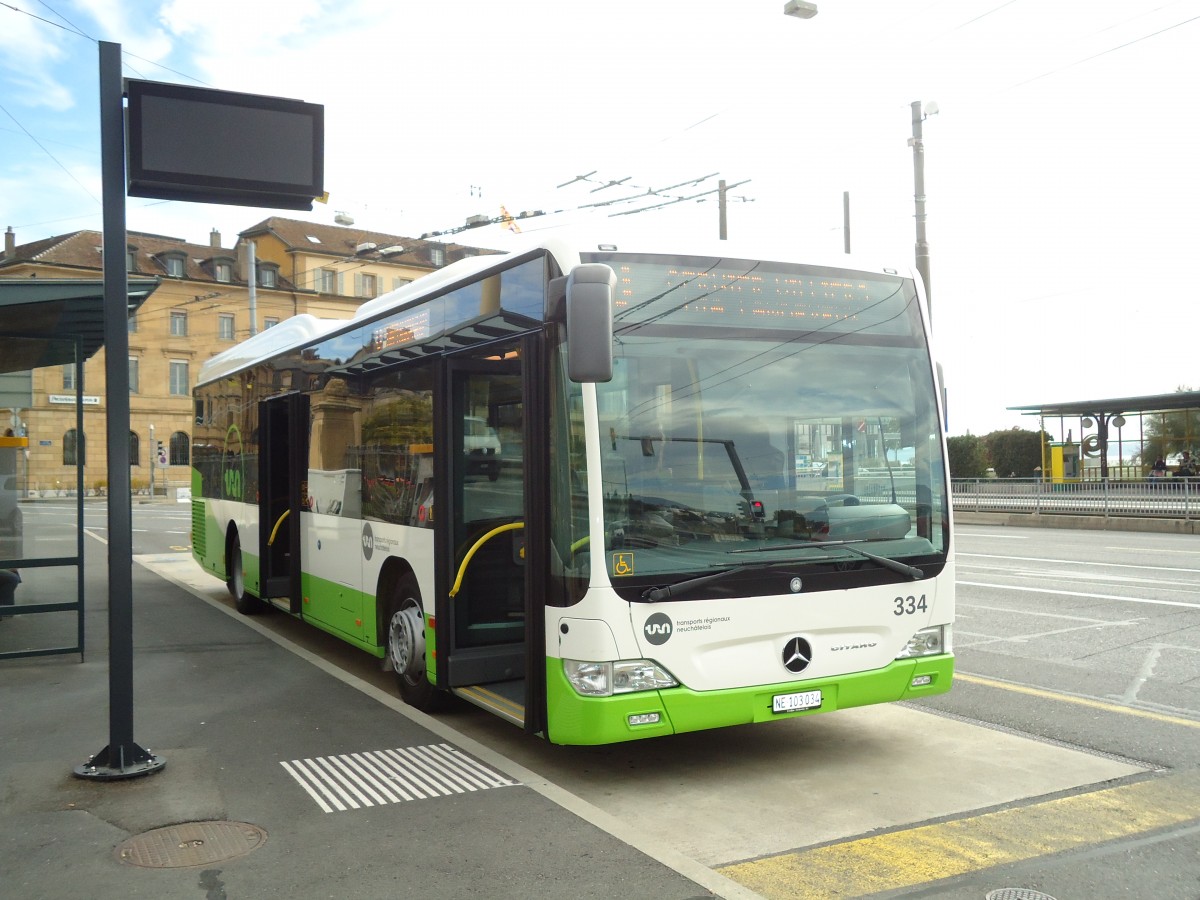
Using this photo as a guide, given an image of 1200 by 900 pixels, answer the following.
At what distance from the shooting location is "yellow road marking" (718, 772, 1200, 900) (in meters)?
4.60

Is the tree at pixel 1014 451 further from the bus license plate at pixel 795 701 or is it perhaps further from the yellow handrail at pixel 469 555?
the bus license plate at pixel 795 701

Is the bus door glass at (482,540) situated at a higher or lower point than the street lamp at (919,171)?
lower

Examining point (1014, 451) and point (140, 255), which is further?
point (140, 255)

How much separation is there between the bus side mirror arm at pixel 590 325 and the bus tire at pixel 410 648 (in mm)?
2825

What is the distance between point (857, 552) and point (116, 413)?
161 inches

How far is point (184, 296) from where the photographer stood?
67875mm

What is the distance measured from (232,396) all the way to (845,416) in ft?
29.2

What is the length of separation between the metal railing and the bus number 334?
2016 centimetres

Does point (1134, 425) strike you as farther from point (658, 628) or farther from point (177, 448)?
point (177, 448)

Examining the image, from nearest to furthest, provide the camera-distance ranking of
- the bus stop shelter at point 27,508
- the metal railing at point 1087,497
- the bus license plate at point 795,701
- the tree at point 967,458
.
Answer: the bus license plate at point 795,701 → the bus stop shelter at point 27,508 → the metal railing at point 1087,497 → the tree at point 967,458

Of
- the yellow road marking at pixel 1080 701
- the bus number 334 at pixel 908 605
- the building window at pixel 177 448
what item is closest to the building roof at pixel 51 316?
the bus number 334 at pixel 908 605

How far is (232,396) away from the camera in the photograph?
519 inches

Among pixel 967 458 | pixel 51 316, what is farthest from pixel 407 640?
pixel 967 458

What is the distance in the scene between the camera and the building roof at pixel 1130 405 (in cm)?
3182
